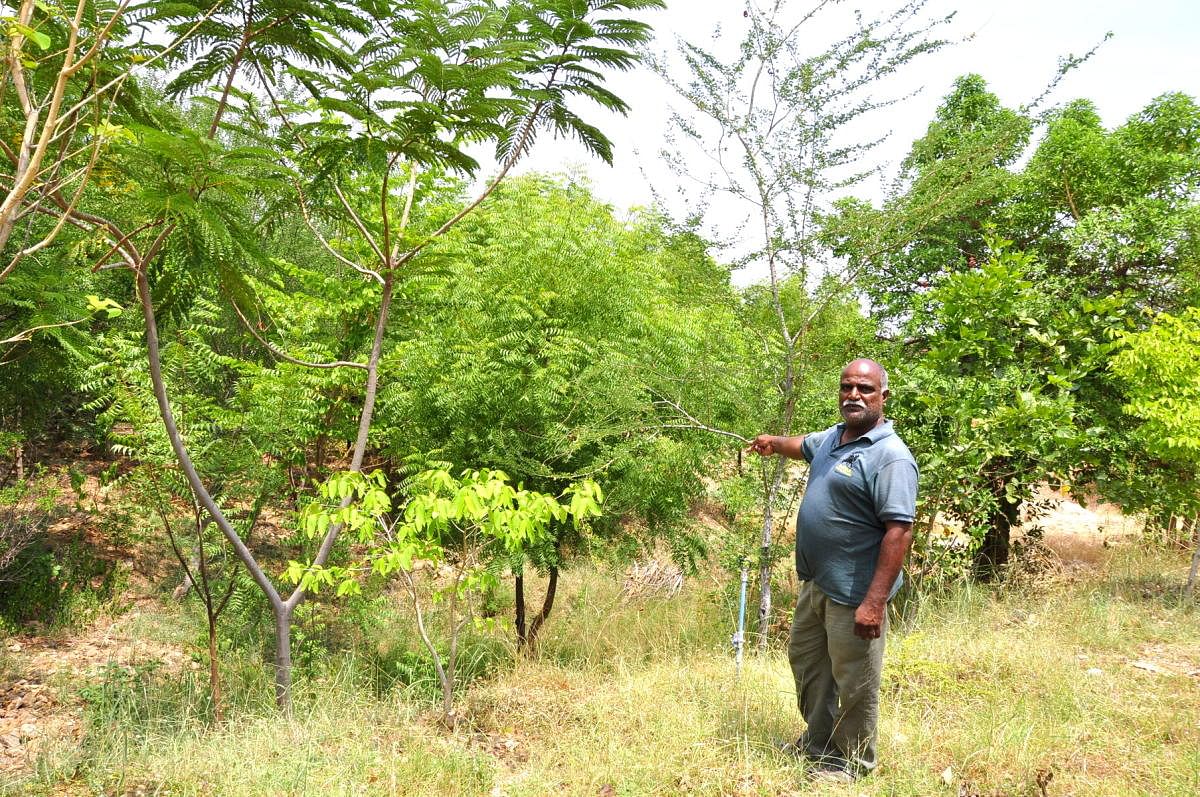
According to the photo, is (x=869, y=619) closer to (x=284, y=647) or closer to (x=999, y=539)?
(x=284, y=647)

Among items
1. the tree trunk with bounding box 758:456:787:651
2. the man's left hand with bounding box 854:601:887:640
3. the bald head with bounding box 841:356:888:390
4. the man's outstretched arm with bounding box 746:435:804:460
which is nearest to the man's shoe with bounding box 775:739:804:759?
the man's left hand with bounding box 854:601:887:640

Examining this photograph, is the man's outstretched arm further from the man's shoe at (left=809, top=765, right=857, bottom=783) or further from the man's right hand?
the man's shoe at (left=809, top=765, right=857, bottom=783)

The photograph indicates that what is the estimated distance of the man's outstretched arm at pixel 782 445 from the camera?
404 centimetres

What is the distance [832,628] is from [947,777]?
2.96ft

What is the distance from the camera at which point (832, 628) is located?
11.2ft

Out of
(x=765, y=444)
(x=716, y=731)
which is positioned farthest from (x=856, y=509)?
(x=716, y=731)

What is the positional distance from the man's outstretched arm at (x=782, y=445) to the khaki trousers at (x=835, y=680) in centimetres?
72

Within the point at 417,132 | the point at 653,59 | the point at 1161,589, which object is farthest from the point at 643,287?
the point at 1161,589

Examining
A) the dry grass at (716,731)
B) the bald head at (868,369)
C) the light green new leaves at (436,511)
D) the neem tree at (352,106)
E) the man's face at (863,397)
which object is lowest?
the dry grass at (716,731)

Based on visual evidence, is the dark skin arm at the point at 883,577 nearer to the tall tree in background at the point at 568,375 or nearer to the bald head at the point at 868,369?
the bald head at the point at 868,369

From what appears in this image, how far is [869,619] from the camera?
319 centimetres

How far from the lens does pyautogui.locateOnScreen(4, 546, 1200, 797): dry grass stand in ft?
11.3

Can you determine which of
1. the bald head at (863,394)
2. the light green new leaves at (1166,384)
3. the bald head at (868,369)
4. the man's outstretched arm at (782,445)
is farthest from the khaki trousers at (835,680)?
the light green new leaves at (1166,384)

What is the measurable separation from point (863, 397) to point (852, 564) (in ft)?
2.53
